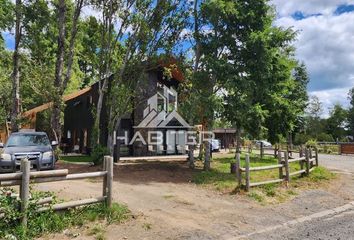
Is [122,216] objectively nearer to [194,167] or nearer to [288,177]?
[288,177]

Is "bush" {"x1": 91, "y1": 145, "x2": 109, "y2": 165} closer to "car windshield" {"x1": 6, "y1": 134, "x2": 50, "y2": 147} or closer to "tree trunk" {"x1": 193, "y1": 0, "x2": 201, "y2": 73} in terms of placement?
"car windshield" {"x1": 6, "y1": 134, "x2": 50, "y2": 147}

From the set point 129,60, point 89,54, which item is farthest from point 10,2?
point 129,60

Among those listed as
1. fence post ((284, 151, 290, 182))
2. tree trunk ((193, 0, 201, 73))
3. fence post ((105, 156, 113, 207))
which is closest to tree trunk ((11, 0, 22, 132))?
tree trunk ((193, 0, 201, 73))

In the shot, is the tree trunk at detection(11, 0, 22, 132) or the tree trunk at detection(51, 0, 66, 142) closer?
the tree trunk at detection(51, 0, 66, 142)

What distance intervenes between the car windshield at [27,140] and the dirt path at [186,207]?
340 centimetres

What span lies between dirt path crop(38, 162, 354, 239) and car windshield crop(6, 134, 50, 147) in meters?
3.40

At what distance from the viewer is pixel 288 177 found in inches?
582

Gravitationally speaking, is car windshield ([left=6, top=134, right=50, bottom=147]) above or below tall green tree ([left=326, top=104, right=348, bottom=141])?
below

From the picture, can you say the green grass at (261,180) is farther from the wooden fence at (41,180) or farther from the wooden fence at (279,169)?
the wooden fence at (41,180)

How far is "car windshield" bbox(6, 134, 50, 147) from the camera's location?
48.1 feet

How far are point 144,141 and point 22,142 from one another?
41.0 feet

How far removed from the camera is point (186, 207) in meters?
10.3

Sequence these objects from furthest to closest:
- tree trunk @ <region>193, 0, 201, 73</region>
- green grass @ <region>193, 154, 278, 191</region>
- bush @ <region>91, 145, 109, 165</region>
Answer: tree trunk @ <region>193, 0, 201, 73</region>, bush @ <region>91, 145, 109, 165</region>, green grass @ <region>193, 154, 278, 191</region>

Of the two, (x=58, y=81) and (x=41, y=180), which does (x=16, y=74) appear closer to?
(x=58, y=81)
